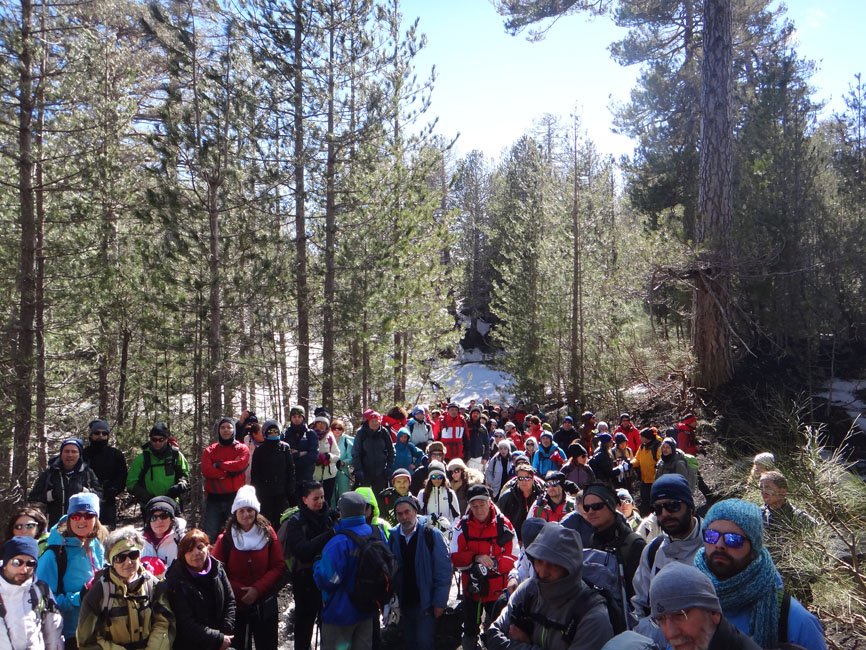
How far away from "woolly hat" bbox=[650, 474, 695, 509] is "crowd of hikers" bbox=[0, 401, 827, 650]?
13 millimetres

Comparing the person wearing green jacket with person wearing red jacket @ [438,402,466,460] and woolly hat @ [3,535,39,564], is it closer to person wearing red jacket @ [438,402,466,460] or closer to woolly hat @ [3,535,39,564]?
woolly hat @ [3,535,39,564]

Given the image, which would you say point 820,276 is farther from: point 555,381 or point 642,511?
point 555,381

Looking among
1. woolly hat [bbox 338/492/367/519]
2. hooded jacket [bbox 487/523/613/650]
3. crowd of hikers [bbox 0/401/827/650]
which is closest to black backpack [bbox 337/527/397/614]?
crowd of hikers [bbox 0/401/827/650]

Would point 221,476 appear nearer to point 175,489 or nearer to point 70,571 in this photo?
point 175,489

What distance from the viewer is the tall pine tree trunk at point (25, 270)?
9.92 m

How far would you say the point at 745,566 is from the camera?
273 centimetres

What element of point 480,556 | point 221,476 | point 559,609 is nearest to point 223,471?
point 221,476

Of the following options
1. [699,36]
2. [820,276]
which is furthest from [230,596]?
[699,36]

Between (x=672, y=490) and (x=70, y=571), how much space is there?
4.35 meters

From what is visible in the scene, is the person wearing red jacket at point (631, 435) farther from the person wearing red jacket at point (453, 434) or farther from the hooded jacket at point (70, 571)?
the hooded jacket at point (70, 571)

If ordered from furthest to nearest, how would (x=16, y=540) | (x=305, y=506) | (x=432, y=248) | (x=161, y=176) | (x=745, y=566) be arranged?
(x=432, y=248) < (x=161, y=176) < (x=305, y=506) < (x=16, y=540) < (x=745, y=566)

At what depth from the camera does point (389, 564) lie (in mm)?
4852

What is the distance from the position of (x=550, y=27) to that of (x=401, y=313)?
28.2 ft

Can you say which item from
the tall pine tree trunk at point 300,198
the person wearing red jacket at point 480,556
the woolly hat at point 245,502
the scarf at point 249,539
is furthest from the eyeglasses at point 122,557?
the tall pine tree trunk at point 300,198
